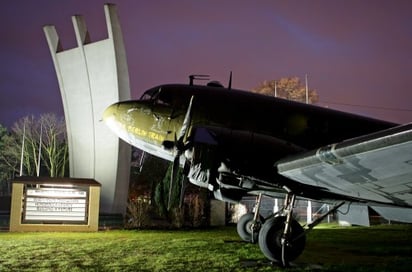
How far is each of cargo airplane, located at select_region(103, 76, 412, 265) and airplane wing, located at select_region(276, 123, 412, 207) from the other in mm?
14

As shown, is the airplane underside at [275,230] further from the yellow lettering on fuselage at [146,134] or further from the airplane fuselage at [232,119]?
the yellow lettering on fuselage at [146,134]

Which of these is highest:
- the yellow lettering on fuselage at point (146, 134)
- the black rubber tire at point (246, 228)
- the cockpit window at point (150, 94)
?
the cockpit window at point (150, 94)

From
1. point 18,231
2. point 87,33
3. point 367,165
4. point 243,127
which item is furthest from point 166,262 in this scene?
point 87,33

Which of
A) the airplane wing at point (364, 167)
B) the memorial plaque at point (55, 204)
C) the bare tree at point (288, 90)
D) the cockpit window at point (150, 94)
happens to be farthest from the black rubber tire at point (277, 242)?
the bare tree at point (288, 90)

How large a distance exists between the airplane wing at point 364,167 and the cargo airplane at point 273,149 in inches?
0.6

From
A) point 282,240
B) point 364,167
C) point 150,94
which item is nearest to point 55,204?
point 150,94

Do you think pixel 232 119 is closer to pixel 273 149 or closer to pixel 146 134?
pixel 273 149

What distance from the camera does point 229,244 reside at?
438 inches

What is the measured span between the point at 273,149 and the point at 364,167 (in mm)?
2161

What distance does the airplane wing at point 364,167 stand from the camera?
211 inches

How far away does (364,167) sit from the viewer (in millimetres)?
6105

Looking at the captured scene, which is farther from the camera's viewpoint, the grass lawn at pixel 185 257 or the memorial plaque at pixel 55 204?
the memorial plaque at pixel 55 204

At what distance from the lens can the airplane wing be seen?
5.37 meters

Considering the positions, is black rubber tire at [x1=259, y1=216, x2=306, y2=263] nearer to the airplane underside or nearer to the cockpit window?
the airplane underside
